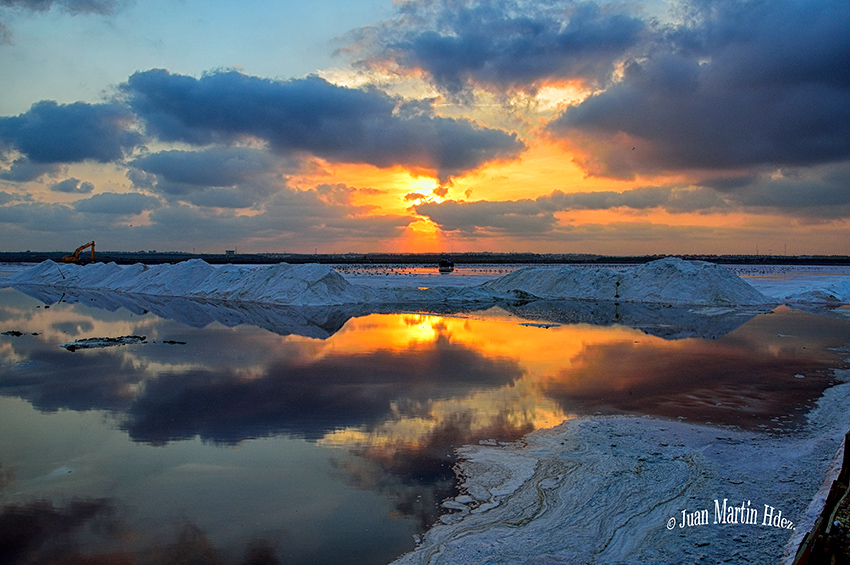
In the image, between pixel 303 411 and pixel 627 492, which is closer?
pixel 627 492

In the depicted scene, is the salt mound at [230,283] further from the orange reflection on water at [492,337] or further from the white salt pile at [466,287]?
the orange reflection on water at [492,337]

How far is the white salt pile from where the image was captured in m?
29.3

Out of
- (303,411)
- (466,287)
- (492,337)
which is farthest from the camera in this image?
(466,287)

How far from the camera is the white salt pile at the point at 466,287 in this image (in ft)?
96.2

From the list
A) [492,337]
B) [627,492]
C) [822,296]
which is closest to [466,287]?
[492,337]

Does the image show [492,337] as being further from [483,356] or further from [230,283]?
[230,283]

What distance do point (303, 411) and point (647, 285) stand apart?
91.9 ft

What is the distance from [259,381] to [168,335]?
25.9ft

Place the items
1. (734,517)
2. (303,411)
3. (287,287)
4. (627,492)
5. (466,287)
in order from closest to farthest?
1. (734,517)
2. (627,492)
3. (303,411)
4. (287,287)
5. (466,287)

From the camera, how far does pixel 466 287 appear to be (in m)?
32.7

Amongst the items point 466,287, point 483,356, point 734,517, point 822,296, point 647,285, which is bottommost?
point 734,517

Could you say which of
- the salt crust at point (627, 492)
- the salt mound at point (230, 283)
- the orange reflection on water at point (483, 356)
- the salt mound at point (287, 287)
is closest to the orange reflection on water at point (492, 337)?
the orange reflection on water at point (483, 356)

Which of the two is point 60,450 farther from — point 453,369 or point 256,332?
point 256,332

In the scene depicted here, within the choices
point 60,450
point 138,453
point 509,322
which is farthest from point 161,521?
point 509,322
